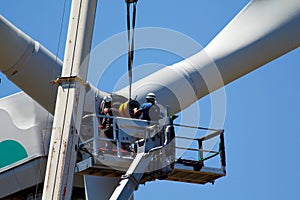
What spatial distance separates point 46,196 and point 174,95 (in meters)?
6.40

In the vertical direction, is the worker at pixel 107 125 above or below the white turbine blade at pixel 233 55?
below

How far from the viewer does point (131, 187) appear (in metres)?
16.0

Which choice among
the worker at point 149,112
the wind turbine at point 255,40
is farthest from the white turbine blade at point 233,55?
the worker at point 149,112

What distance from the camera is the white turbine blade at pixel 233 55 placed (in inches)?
796

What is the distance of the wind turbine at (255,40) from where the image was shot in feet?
66.3

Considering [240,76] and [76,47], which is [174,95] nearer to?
[240,76]

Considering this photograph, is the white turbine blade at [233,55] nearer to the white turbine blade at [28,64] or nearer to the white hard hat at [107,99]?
the white hard hat at [107,99]

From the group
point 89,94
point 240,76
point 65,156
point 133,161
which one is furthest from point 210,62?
point 65,156

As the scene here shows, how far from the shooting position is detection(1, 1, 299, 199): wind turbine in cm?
2020

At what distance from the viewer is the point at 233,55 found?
2039 centimetres

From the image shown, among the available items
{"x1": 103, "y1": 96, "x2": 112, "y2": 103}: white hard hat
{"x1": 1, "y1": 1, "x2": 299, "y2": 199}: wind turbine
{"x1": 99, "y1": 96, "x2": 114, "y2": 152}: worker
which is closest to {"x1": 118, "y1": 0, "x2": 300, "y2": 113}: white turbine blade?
{"x1": 1, "y1": 1, "x2": 299, "y2": 199}: wind turbine

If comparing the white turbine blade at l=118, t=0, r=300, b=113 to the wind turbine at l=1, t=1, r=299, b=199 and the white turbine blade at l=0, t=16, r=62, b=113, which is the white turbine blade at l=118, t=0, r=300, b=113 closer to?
the wind turbine at l=1, t=1, r=299, b=199

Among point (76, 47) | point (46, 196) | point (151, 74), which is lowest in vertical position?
point (46, 196)

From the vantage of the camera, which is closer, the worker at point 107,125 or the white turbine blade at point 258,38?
the worker at point 107,125
